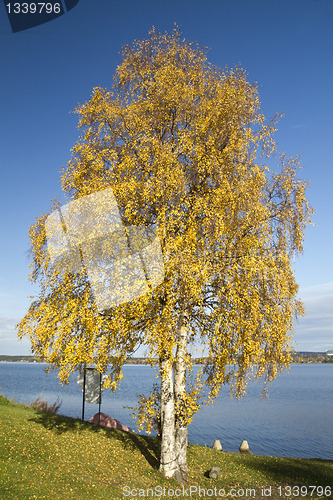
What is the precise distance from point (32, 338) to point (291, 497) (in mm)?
9275

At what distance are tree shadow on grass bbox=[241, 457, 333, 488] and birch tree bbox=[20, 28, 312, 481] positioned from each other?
318 cm

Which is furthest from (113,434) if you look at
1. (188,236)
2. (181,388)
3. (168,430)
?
(188,236)

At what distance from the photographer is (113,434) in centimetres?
1450

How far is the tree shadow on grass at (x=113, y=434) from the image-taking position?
13086mm

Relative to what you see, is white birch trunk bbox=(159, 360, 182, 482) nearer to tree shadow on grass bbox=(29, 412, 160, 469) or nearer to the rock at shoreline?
tree shadow on grass bbox=(29, 412, 160, 469)

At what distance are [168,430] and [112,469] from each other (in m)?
2.09

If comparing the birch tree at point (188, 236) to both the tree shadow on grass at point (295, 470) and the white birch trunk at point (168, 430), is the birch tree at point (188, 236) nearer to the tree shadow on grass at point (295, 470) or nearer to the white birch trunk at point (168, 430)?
the white birch trunk at point (168, 430)

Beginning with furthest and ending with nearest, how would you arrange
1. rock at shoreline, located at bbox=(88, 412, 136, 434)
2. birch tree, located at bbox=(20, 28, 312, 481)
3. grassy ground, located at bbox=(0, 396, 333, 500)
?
rock at shoreline, located at bbox=(88, 412, 136, 434)
birch tree, located at bbox=(20, 28, 312, 481)
grassy ground, located at bbox=(0, 396, 333, 500)

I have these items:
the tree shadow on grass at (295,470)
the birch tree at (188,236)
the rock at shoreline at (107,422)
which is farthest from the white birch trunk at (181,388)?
the rock at shoreline at (107,422)

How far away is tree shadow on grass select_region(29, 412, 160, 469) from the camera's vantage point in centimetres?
1309

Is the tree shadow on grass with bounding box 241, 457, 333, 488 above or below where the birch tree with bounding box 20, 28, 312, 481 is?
below

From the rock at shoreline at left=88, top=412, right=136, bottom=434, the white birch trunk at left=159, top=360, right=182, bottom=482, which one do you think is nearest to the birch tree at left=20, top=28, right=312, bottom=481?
the white birch trunk at left=159, top=360, right=182, bottom=482

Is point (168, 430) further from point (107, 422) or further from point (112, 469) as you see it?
point (107, 422)

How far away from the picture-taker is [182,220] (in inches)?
472
